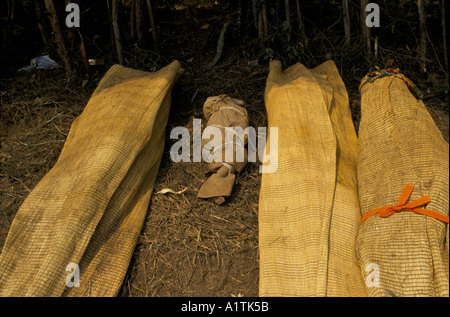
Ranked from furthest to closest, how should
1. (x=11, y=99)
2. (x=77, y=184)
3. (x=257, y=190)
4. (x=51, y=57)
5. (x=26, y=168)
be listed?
1. (x=51, y=57)
2. (x=11, y=99)
3. (x=26, y=168)
4. (x=257, y=190)
5. (x=77, y=184)

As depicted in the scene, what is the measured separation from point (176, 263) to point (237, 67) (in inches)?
79.0

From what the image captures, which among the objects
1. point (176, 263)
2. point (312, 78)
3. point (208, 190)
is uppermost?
point (312, 78)

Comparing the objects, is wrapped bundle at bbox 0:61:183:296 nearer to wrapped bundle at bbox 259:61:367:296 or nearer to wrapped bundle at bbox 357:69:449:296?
wrapped bundle at bbox 259:61:367:296

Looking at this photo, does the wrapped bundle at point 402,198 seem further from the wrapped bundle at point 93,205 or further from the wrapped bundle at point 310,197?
the wrapped bundle at point 93,205

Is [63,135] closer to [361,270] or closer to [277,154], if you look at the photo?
[277,154]

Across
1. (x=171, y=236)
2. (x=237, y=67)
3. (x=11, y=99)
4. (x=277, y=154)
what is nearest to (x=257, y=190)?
(x=277, y=154)

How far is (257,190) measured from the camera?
277cm

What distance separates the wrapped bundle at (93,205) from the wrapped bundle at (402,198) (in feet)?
4.23

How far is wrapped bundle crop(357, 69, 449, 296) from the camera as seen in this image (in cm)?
Result: 187

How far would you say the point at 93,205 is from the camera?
7.57ft

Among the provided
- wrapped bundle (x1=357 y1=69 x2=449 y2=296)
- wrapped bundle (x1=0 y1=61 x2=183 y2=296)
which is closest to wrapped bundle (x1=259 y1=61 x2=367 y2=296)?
wrapped bundle (x1=357 y1=69 x2=449 y2=296)

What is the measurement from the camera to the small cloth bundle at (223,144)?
268 centimetres

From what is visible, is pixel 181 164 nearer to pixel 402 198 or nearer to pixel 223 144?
pixel 223 144

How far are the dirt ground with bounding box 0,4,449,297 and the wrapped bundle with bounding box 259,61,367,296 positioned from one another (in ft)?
0.72
